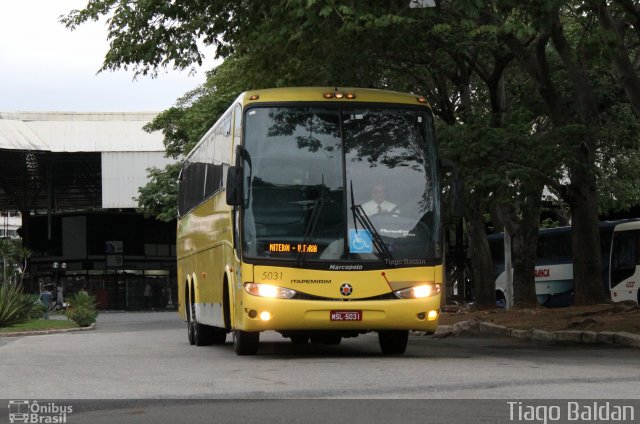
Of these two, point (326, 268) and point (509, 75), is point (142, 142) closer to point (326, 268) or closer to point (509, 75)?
point (509, 75)

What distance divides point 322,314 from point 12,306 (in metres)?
21.0

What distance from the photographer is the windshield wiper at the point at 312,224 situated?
16266mm

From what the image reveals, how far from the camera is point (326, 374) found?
13508 millimetres

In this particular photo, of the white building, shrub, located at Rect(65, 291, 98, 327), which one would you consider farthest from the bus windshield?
the white building

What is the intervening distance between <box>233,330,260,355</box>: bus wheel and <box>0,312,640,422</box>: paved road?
6.7 inches

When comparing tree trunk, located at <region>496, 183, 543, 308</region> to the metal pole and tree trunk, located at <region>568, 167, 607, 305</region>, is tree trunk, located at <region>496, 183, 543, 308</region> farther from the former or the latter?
tree trunk, located at <region>568, 167, 607, 305</region>

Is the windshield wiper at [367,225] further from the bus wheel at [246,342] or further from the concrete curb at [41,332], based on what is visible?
the concrete curb at [41,332]

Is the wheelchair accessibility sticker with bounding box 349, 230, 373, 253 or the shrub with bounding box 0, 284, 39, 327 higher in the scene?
the wheelchair accessibility sticker with bounding box 349, 230, 373, 253

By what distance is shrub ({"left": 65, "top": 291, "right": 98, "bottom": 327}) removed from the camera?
40.0 meters

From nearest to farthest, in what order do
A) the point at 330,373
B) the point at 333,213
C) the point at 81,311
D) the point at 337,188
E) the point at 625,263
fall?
1. the point at 330,373
2. the point at 333,213
3. the point at 337,188
4. the point at 81,311
5. the point at 625,263

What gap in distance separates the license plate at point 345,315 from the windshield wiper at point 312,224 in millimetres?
802

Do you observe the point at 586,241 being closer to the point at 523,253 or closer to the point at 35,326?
the point at 523,253

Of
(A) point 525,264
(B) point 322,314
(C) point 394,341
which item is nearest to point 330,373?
(B) point 322,314

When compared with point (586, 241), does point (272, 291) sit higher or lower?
lower
